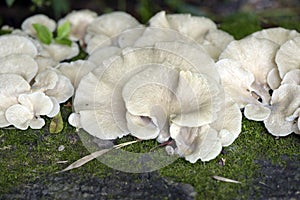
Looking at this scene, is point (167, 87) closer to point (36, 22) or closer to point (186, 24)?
point (186, 24)

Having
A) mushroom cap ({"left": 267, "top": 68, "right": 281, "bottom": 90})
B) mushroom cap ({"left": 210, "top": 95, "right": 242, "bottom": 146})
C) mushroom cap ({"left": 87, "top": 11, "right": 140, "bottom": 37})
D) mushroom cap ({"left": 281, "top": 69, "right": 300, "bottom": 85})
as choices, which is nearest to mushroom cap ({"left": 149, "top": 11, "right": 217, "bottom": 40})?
mushroom cap ({"left": 87, "top": 11, "right": 140, "bottom": 37})

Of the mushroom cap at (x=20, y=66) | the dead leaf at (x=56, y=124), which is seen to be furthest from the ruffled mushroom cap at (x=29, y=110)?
the mushroom cap at (x=20, y=66)

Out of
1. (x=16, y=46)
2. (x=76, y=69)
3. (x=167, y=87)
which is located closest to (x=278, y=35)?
(x=167, y=87)

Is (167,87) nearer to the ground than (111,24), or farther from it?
farther from it

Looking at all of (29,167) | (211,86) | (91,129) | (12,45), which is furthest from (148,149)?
(12,45)

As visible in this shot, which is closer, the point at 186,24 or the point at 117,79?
the point at 117,79

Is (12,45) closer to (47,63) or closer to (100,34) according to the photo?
(47,63)

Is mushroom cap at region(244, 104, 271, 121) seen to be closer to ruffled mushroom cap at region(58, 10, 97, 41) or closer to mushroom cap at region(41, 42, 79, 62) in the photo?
mushroom cap at region(41, 42, 79, 62)
